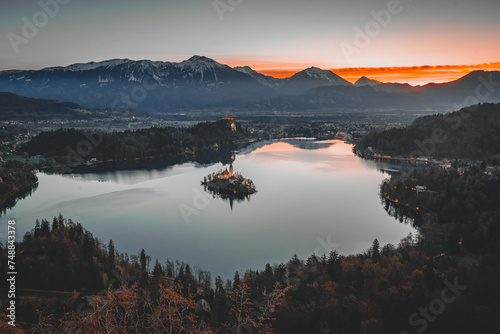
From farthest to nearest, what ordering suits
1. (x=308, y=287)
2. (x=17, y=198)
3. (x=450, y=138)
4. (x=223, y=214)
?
(x=450, y=138) < (x=17, y=198) < (x=223, y=214) < (x=308, y=287)

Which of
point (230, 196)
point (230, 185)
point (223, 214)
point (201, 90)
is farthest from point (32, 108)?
point (201, 90)

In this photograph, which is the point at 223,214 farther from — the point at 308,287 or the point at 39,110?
the point at 39,110

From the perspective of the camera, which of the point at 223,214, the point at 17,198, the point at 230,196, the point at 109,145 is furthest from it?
the point at 109,145

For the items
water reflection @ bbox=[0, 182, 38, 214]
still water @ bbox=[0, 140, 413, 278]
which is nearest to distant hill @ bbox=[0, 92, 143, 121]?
still water @ bbox=[0, 140, 413, 278]

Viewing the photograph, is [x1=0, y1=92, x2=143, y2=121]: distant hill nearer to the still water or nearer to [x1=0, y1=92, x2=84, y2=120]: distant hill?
[x1=0, y1=92, x2=84, y2=120]: distant hill

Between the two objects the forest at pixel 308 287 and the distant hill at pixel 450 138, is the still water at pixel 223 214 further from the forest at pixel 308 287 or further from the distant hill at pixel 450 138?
the distant hill at pixel 450 138

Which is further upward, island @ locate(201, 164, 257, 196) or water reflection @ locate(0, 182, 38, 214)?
island @ locate(201, 164, 257, 196)

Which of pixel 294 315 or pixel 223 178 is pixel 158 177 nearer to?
pixel 223 178

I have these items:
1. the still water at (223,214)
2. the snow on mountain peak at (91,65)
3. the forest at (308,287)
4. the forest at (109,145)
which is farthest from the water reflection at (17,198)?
the snow on mountain peak at (91,65)
